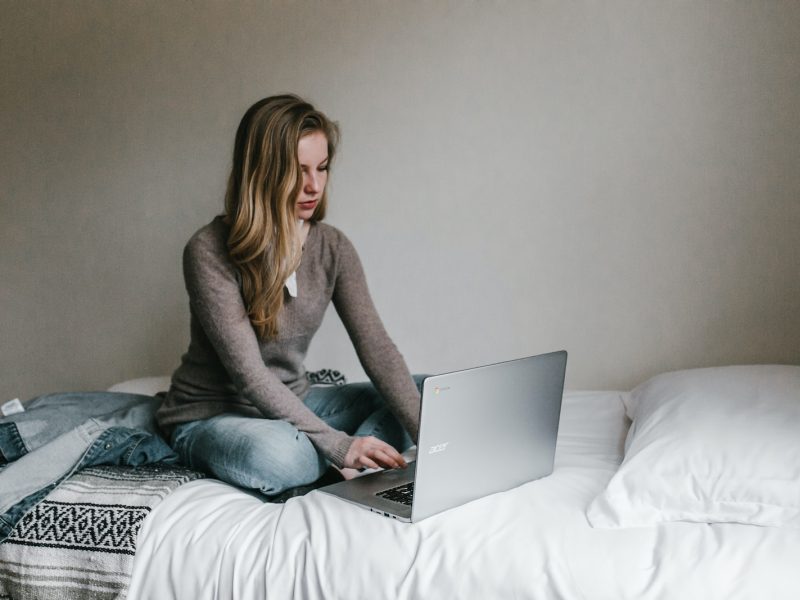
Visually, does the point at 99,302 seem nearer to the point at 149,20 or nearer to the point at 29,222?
the point at 29,222

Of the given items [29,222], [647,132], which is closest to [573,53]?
[647,132]

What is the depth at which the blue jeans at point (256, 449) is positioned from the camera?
143 centimetres

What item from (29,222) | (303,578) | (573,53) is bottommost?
(303,578)

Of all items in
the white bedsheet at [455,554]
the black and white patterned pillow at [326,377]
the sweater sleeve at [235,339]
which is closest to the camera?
the white bedsheet at [455,554]

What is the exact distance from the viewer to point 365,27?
7.23 feet

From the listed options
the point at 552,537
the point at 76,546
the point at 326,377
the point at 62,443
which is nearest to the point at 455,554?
the point at 552,537

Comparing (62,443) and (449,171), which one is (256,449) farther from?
(449,171)

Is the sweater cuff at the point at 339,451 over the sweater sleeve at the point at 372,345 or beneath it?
beneath

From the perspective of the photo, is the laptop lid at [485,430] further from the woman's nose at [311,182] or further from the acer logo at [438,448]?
the woman's nose at [311,182]

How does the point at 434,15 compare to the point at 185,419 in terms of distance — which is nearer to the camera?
the point at 185,419

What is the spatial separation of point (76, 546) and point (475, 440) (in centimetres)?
65

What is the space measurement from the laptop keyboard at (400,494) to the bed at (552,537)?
67 millimetres

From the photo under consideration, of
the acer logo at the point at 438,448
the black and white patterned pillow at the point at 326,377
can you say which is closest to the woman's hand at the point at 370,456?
the acer logo at the point at 438,448

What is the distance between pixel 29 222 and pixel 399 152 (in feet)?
4.00
